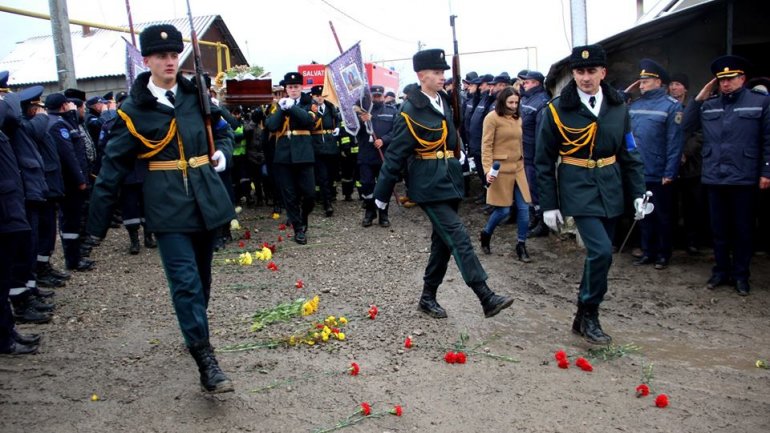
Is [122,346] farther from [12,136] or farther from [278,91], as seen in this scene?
[278,91]

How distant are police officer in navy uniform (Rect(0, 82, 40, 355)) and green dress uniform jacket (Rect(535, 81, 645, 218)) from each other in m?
4.19

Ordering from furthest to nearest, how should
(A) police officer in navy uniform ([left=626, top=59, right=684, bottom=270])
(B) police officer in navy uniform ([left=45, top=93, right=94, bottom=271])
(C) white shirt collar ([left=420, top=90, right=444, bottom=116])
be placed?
(B) police officer in navy uniform ([left=45, top=93, right=94, bottom=271]), (A) police officer in navy uniform ([left=626, top=59, right=684, bottom=270]), (C) white shirt collar ([left=420, top=90, right=444, bottom=116])

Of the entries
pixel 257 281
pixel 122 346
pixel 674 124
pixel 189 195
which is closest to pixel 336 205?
pixel 257 281

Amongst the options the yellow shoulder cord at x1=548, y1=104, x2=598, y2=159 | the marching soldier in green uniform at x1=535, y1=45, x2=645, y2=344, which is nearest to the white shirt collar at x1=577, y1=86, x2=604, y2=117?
the marching soldier in green uniform at x1=535, y1=45, x2=645, y2=344

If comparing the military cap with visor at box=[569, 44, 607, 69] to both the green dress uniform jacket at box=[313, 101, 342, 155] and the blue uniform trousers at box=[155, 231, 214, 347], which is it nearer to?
the blue uniform trousers at box=[155, 231, 214, 347]

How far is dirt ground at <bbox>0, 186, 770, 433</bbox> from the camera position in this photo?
13.7ft

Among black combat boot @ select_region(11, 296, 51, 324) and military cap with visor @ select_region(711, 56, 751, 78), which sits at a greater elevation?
military cap with visor @ select_region(711, 56, 751, 78)

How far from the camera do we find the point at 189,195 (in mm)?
4367

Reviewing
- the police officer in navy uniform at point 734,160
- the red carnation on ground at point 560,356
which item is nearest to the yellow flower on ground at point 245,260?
the red carnation on ground at point 560,356

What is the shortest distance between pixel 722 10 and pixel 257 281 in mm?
7076

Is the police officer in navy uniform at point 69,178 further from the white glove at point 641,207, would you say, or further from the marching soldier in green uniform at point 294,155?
the white glove at point 641,207

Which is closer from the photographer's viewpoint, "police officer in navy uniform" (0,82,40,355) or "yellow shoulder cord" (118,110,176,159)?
"yellow shoulder cord" (118,110,176,159)

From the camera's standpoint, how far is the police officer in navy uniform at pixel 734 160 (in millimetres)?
6801

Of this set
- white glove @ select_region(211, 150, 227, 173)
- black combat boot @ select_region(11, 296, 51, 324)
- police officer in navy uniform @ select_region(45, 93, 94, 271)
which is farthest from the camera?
police officer in navy uniform @ select_region(45, 93, 94, 271)
